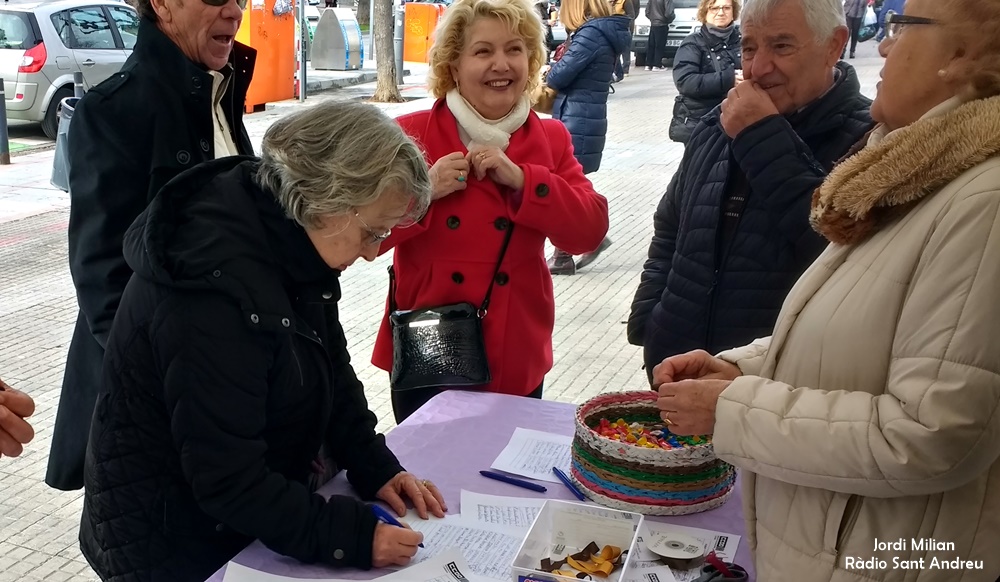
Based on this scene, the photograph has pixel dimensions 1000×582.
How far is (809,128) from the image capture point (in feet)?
8.04

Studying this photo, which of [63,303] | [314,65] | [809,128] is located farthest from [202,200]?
[314,65]

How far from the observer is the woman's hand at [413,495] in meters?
1.99

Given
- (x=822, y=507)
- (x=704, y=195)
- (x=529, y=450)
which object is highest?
(x=704, y=195)

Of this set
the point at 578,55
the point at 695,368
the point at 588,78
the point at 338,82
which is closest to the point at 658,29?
the point at 338,82

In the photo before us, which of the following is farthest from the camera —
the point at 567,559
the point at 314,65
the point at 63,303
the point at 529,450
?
the point at 314,65

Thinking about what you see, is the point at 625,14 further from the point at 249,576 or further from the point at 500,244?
the point at 249,576

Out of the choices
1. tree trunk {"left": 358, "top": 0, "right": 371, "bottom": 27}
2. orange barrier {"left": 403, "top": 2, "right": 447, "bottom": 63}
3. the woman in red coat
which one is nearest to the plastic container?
the woman in red coat

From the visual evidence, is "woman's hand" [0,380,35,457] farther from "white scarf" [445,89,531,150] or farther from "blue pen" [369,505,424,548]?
"white scarf" [445,89,531,150]

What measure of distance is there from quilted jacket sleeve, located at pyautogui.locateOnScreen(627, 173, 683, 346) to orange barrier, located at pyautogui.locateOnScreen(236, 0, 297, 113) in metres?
10.9

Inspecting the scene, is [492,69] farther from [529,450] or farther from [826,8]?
[529,450]

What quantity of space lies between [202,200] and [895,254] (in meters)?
1.25

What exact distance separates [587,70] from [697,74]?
768 mm

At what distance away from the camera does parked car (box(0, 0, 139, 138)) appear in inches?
402

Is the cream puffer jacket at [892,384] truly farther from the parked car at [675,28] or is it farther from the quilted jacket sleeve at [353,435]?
the parked car at [675,28]
